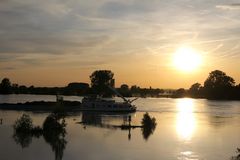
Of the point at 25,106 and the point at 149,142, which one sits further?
the point at 25,106

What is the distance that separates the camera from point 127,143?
56812mm

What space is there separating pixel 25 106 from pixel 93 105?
1954 centimetres

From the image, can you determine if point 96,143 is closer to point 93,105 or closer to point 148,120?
point 148,120

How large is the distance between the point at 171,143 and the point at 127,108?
76706mm

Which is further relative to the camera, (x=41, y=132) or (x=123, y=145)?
(x=41, y=132)

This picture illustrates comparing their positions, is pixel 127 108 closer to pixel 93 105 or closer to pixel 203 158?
pixel 93 105

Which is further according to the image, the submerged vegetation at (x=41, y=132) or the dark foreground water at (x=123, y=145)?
the submerged vegetation at (x=41, y=132)

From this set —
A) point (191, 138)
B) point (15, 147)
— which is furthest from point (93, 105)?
point (15, 147)

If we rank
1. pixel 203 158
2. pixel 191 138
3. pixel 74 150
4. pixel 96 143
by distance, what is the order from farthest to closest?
pixel 191 138, pixel 96 143, pixel 74 150, pixel 203 158

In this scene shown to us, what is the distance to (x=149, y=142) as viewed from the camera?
5831 centimetres

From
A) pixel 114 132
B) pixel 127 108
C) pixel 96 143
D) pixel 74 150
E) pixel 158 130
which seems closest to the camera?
pixel 74 150

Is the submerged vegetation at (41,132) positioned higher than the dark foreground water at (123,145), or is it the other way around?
the submerged vegetation at (41,132)

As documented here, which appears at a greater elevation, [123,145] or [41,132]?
[41,132]

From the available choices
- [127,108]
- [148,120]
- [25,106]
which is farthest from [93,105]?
[148,120]
